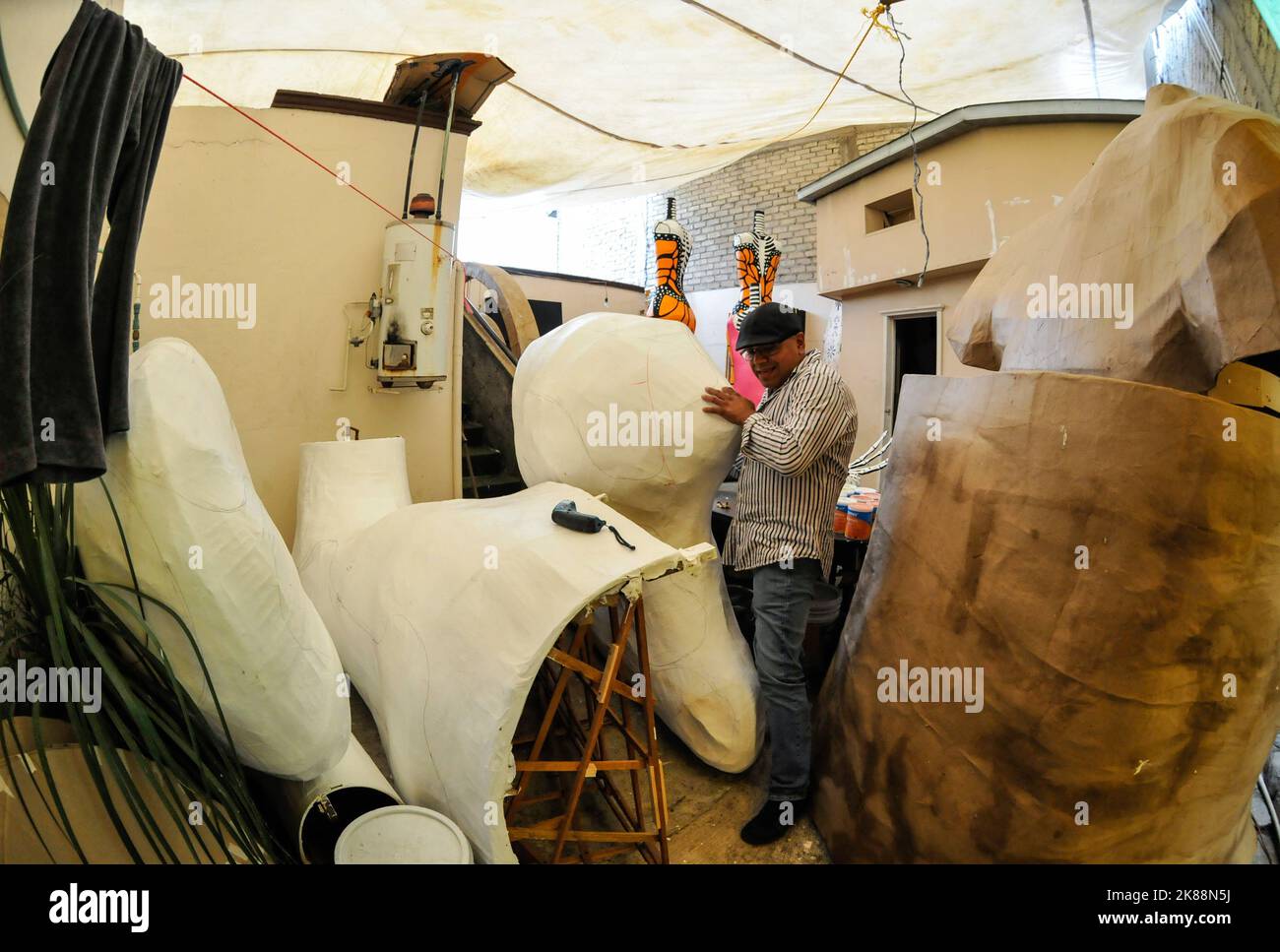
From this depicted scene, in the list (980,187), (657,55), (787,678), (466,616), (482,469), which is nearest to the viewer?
(466,616)

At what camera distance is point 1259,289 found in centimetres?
145

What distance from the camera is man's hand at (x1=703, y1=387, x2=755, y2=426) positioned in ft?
7.65

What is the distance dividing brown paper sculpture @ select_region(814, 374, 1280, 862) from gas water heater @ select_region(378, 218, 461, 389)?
239 centimetres

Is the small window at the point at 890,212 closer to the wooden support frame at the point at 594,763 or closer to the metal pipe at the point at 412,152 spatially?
the metal pipe at the point at 412,152

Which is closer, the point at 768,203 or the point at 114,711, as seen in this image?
the point at 114,711

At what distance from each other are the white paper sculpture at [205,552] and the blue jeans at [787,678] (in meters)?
1.42

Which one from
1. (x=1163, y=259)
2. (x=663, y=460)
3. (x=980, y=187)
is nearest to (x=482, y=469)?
(x=663, y=460)

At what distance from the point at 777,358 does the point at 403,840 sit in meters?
1.80

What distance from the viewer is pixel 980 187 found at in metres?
4.75

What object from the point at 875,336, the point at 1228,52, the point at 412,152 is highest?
the point at 1228,52

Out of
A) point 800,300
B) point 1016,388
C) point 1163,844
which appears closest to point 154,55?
point 1016,388

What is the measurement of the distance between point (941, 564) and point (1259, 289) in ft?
3.04

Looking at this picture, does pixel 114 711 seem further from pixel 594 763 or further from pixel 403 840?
pixel 594 763
